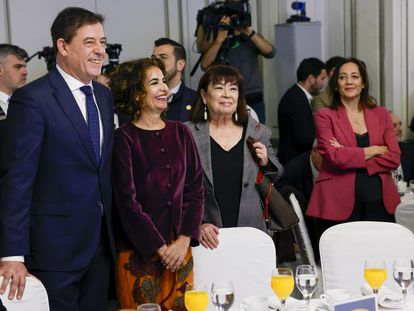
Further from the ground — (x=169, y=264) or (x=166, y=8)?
(x=166, y=8)

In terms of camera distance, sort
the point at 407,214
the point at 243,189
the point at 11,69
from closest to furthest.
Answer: the point at 243,189, the point at 407,214, the point at 11,69

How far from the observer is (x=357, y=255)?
317 cm

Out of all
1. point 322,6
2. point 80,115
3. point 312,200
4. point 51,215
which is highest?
point 322,6

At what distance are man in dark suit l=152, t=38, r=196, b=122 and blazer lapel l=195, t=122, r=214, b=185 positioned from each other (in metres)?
0.76

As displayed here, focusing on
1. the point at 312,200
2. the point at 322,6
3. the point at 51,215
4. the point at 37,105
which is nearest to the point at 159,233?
the point at 51,215

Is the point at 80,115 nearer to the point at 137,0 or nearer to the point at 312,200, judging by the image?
the point at 312,200

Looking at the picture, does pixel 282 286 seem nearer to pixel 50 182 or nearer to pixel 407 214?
pixel 50 182

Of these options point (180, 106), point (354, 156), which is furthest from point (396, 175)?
point (180, 106)

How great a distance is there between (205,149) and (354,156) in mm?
1102

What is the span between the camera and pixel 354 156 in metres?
4.47

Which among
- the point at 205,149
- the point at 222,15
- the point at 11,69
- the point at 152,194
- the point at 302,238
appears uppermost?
the point at 222,15

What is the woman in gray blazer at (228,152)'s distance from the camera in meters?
3.69

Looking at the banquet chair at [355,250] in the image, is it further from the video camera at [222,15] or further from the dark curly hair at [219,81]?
the video camera at [222,15]

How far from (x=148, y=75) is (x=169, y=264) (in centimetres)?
77
